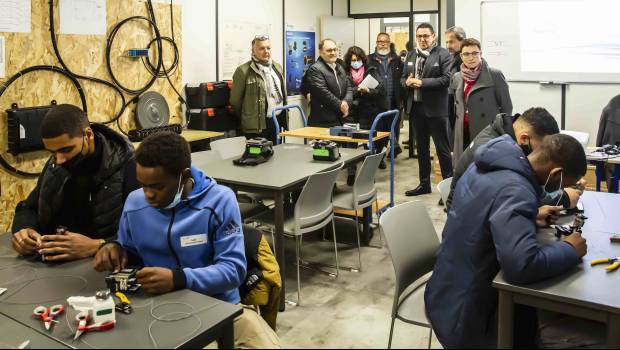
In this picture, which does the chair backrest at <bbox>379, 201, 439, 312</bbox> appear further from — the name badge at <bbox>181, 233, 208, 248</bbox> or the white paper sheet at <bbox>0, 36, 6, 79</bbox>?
the white paper sheet at <bbox>0, 36, 6, 79</bbox>

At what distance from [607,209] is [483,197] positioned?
123 cm

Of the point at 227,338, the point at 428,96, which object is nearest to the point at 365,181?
the point at 428,96


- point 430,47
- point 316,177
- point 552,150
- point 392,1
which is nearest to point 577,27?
point 430,47

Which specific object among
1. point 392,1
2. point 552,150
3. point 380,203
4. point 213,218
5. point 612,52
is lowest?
point 380,203

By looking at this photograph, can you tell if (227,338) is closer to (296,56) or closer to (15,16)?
(15,16)

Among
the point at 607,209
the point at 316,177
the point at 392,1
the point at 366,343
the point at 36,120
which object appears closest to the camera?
the point at 366,343

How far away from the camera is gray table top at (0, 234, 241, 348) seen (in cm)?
142

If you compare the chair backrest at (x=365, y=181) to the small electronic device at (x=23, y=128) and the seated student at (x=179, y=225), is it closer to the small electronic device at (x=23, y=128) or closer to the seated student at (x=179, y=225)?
the seated student at (x=179, y=225)

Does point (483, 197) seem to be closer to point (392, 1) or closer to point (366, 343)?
point (366, 343)

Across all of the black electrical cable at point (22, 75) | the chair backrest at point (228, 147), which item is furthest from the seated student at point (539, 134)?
the black electrical cable at point (22, 75)

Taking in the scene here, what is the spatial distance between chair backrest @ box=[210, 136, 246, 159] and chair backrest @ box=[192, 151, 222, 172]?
21 centimetres

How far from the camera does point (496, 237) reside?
185cm

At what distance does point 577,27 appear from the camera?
615 cm

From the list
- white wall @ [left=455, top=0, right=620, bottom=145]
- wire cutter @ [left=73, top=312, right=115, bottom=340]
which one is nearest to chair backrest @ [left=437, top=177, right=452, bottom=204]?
wire cutter @ [left=73, top=312, right=115, bottom=340]
